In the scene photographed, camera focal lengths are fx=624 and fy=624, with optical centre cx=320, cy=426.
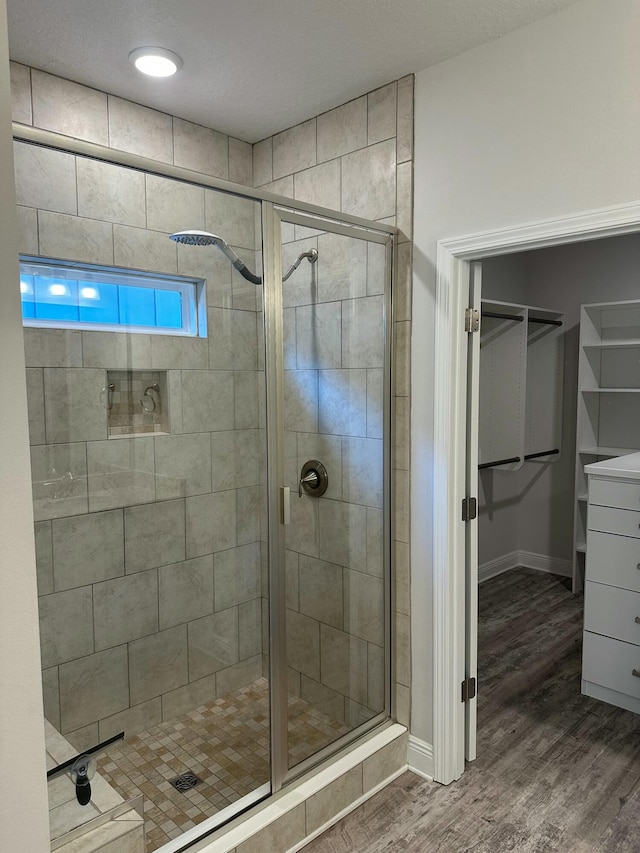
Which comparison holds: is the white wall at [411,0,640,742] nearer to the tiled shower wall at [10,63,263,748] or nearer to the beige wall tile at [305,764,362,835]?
the beige wall tile at [305,764,362,835]

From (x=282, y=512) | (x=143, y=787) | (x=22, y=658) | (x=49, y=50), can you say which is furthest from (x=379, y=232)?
(x=143, y=787)

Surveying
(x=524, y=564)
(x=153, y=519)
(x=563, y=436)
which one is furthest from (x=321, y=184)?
(x=524, y=564)

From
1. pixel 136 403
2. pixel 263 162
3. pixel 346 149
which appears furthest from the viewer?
pixel 263 162

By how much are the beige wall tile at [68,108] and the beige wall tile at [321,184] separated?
2.76 feet

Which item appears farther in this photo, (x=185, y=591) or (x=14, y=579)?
(x=185, y=591)

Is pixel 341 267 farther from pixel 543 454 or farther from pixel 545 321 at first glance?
pixel 543 454

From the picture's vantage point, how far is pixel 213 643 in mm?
2061

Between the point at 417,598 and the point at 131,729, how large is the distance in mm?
1138

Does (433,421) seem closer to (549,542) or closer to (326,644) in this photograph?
(326,644)

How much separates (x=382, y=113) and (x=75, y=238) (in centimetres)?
140

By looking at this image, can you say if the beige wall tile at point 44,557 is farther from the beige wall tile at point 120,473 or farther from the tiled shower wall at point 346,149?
the tiled shower wall at point 346,149

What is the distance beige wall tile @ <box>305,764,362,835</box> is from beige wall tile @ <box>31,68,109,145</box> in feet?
8.52

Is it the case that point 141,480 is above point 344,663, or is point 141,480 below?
above

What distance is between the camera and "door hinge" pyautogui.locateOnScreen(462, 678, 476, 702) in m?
2.46
